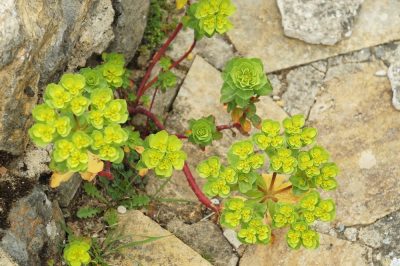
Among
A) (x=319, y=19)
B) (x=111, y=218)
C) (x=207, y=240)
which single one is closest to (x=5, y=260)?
(x=111, y=218)

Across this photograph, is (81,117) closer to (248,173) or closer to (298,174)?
(248,173)

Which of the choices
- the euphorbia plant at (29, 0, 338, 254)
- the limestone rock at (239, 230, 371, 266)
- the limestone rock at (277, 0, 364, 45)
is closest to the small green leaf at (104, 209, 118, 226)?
the euphorbia plant at (29, 0, 338, 254)

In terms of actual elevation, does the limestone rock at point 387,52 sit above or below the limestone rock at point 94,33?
below

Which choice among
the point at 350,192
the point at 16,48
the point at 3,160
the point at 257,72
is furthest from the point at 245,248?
the point at 16,48

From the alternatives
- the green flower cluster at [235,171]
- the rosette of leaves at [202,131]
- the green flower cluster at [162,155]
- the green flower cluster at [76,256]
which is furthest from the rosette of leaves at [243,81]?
the green flower cluster at [76,256]

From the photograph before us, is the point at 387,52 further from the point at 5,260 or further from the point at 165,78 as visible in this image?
the point at 5,260

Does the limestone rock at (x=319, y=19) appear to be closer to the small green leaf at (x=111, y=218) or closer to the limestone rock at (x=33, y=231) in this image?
the small green leaf at (x=111, y=218)
